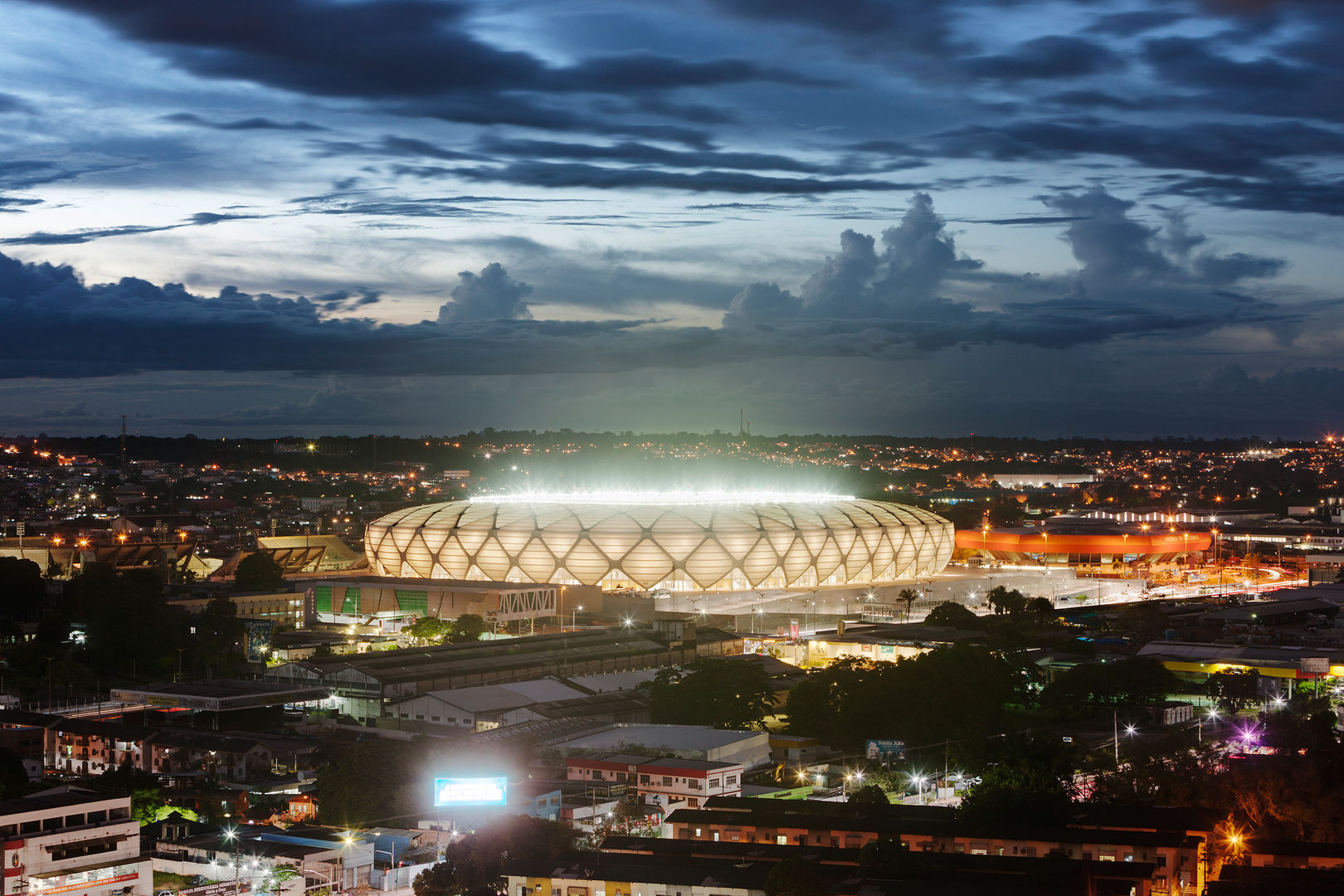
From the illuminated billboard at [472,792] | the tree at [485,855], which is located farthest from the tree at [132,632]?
the tree at [485,855]

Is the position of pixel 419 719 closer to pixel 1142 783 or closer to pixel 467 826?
pixel 467 826

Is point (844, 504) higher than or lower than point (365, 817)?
higher

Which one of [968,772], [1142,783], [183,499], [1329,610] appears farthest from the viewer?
[183,499]

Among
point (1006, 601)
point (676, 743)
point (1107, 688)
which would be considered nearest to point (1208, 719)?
point (1107, 688)

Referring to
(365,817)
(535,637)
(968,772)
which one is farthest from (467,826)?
(535,637)

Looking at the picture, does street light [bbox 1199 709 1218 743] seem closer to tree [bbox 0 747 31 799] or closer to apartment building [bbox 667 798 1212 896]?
apartment building [bbox 667 798 1212 896]

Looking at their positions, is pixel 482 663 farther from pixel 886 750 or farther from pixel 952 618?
pixel 952 618

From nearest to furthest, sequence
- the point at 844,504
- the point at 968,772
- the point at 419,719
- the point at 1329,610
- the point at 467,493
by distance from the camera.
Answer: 1. the point at 968,772
2. the point at 419,719
3. the point at 1329,610
4. the point at 844,504
5. the point at 467,493

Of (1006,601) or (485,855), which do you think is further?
(1006,601)
